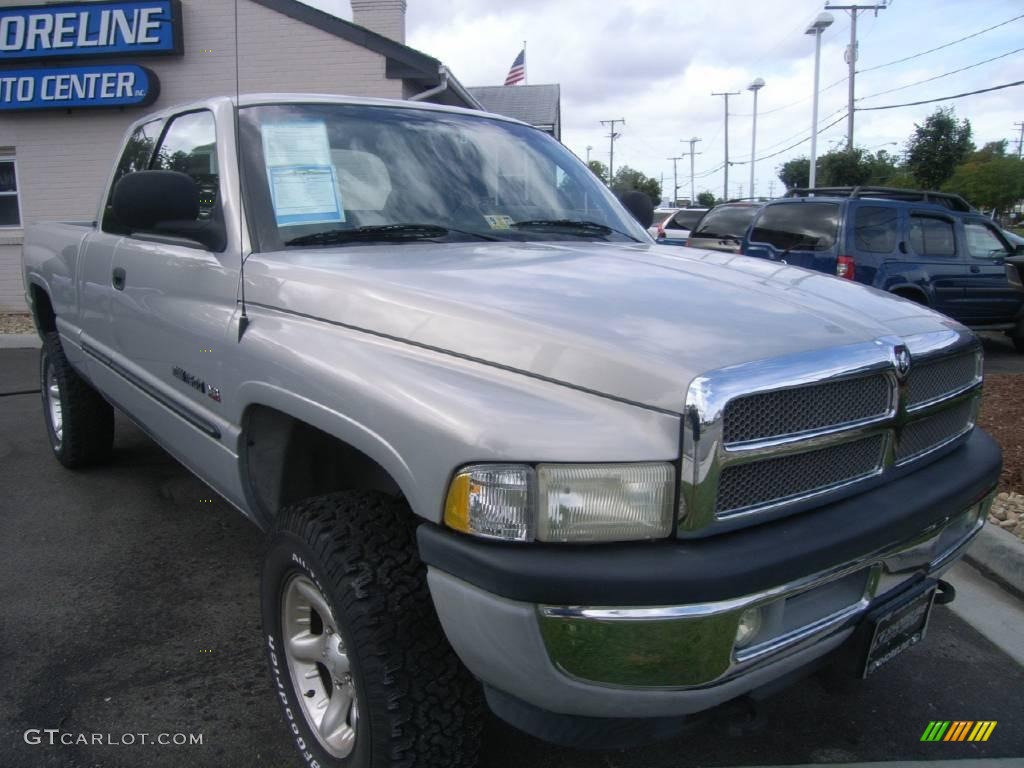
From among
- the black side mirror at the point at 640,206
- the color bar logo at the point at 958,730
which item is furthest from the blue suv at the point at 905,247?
the color bar logo at the point at 958,730

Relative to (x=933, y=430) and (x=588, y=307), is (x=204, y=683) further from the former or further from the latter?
(x=933, y=430)

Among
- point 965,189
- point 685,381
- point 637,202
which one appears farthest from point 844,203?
point 965,189

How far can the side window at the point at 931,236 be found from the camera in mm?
9086

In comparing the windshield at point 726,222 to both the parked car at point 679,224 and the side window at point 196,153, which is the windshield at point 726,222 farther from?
the side window at point 196,153

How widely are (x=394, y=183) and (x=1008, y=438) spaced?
4364mm

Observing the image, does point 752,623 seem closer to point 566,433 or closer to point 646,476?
point 646,476

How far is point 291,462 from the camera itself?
8.20 ft

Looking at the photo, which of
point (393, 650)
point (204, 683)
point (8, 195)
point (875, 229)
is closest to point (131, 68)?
point (8, 195)

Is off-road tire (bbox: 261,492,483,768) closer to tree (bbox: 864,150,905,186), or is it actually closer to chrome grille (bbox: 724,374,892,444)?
chrome grille (bbox: 724,374,892,444)

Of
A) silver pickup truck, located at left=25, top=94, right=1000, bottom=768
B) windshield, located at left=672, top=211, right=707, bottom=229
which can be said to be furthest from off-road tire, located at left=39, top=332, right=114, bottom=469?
windshield, located at left=672, top=211, right=707, bottom=229

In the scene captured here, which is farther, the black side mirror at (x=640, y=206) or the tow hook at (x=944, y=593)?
the black side mirror at (x=640, y=206)

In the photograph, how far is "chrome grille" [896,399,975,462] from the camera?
2113 millimetres

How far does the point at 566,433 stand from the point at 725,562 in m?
0.40

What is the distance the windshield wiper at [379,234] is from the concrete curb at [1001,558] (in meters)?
2.54
